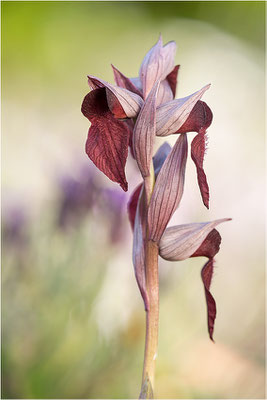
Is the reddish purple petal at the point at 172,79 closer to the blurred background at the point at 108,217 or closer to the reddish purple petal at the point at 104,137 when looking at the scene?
the reddish purple petal at the point at 104,137

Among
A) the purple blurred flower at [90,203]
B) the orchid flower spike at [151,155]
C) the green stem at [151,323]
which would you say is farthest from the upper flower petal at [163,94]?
the purple blurred flower at [90,203]

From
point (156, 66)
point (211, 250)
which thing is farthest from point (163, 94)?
point (211, 250)

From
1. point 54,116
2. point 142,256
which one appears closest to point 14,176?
point 54,116

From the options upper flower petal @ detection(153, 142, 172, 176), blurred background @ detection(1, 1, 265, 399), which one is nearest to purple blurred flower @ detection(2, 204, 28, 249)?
blurred background @ detection(1, 1, 265, 399)

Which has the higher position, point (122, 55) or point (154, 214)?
point (122, 55)

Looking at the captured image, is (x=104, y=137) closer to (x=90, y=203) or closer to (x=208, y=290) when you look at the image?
(x=208, y=290)

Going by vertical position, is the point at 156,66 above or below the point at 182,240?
above

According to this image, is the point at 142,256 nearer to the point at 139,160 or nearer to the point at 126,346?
the point at 139,160
